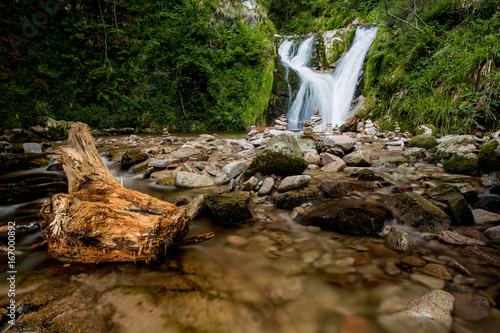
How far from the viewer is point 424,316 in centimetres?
115

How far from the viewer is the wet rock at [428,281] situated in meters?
1.38

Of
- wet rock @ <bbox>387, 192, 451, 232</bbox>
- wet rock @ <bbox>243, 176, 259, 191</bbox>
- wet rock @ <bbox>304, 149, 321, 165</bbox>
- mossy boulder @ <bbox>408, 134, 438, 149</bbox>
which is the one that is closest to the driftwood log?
wet rock @ <bbox>243, 176, 259, 191</bbox>

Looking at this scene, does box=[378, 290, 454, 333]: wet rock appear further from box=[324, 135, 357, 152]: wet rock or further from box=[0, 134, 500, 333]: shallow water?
box=[324, 135, 357, 152]: wet rock

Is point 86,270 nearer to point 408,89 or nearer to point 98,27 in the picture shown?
point 408,89

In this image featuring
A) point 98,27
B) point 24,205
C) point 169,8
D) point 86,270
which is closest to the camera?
point 86,270

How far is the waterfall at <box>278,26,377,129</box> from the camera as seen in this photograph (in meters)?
13.9

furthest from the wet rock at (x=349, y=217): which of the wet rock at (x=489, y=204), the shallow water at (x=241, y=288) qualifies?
the wet rock at (x=489, y=204)

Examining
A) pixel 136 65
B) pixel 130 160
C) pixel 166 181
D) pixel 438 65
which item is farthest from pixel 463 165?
pixel 136 65

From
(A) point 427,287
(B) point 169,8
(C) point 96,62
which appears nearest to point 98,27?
(C) point 96,62

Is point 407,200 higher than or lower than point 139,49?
lower

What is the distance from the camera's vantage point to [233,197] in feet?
8.55

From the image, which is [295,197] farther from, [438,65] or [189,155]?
→ [438,65]

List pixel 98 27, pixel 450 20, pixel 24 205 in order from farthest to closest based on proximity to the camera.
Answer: pixel 98 27, pixel 450 20, pixel 24 205

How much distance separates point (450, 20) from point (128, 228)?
12703mm
